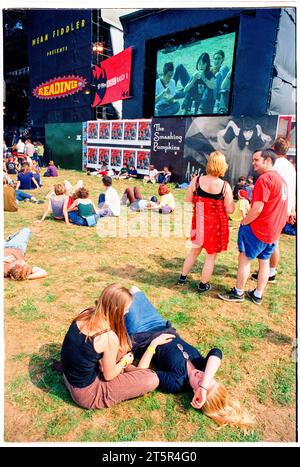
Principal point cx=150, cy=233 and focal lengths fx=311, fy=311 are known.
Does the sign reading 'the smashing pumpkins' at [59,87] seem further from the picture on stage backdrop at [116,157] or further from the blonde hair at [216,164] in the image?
the blonde hair at [216,164]

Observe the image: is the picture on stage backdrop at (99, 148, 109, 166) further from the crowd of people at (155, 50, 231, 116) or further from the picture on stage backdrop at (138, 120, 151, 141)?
the crowd of people at (155, 50, 231, 116)

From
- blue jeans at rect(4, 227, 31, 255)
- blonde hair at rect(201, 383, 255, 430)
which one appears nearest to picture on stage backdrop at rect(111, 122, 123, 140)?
blue jeans at rect(4, 227, 31, 255)

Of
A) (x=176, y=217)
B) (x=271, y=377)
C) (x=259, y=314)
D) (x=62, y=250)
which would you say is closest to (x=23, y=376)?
(x=271, y=377)

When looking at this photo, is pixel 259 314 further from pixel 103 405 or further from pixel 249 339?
pixel 103 405

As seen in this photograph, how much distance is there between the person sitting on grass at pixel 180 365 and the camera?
2316 millimetres

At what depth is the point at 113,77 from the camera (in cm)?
1872

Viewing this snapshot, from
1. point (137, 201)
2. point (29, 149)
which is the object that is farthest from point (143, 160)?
point (137, 201)

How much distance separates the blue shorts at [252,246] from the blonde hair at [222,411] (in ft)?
5.90

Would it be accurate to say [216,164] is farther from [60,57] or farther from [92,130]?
[60,57]

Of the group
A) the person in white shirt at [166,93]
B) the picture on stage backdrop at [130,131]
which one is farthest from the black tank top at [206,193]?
the person in white shirt at [166,93]

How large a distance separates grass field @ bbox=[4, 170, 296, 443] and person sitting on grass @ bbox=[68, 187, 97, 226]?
130 cm

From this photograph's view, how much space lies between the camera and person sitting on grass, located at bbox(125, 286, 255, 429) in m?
2.32

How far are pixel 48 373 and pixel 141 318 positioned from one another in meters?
0.96

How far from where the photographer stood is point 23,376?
273 cm
